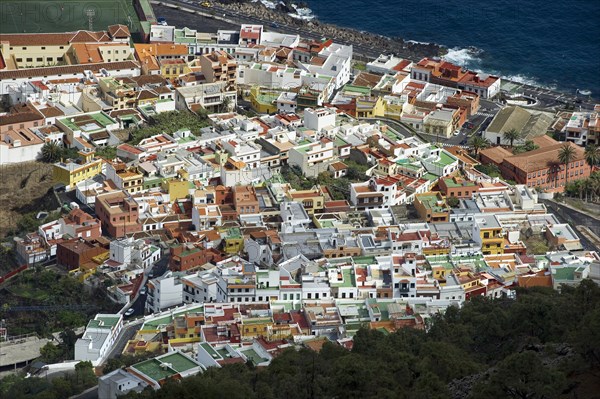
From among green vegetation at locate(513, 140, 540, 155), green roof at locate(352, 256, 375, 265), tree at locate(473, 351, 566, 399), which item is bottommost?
green vegetation at locate(513, 140, 540, 155)

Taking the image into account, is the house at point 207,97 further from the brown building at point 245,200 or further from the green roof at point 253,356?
the green roof at point 253,356

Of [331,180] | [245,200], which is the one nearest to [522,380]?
[245,200]

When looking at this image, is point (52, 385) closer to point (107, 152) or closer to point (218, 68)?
point (107, 152)

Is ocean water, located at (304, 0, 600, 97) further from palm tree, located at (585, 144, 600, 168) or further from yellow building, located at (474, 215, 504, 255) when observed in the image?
yellow building, located at (474, 215, 504, 255)

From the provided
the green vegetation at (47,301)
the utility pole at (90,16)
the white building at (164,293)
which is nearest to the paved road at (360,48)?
the utility pole at (90,16)

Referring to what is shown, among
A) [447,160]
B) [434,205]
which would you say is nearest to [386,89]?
[447,160]

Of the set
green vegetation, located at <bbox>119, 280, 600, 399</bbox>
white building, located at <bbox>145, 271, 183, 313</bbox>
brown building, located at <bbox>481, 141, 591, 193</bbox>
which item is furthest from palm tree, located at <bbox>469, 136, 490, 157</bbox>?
white building, located at <bbox>145, 271, 183, 313</bbox>
